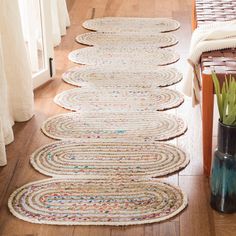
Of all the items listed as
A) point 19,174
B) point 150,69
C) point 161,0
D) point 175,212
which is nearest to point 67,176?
point 19,174

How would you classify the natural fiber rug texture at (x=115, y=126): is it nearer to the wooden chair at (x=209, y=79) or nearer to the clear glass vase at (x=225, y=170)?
the wooden chair at (x=209, y=79)

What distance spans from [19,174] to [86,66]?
47.2 inches

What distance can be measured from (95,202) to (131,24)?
7.06 ft

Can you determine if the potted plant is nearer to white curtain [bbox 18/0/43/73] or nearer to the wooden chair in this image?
the wooden chair

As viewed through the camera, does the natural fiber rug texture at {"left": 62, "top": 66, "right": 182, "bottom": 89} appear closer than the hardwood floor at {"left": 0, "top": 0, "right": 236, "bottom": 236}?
No

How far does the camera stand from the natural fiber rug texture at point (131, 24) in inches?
154

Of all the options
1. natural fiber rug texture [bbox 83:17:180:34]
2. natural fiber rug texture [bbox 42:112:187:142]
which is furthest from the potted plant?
natural fiber rug texture [bbox 83:17:180:34]

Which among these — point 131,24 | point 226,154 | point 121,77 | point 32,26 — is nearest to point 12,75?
point 32,26

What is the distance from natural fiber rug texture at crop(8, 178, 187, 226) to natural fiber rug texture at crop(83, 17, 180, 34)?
6.20 feet

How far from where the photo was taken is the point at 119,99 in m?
2.92

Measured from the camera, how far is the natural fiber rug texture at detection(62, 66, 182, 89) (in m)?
3.10

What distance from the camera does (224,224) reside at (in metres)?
1.98

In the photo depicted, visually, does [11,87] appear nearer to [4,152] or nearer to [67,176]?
[4,152]

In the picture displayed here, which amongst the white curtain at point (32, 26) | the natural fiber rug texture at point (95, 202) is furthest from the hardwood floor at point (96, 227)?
the white curtain at point (32, 26)
